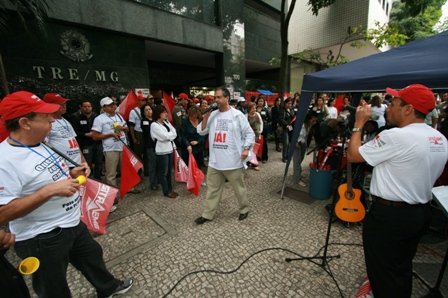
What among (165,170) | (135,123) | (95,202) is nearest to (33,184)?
(95,202)

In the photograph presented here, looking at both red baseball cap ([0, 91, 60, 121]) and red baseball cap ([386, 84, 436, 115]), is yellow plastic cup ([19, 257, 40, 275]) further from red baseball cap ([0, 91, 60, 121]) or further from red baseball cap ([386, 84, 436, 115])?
red baseball cap ([386, 84, 436, 115])

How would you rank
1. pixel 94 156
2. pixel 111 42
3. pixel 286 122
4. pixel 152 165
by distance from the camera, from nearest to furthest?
1. pixel 152 165
2. pixel 94 156
3. pixel 286 122
4. pixel 111 42

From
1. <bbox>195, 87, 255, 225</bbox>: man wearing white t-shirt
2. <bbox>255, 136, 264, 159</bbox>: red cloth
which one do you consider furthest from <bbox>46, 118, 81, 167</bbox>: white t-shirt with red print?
<bbox>255, 136, 264, 159</bbox>: red cloth

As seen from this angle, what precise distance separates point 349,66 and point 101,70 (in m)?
7.23

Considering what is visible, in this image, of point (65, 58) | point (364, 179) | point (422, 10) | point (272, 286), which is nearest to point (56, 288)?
point (272, 286)

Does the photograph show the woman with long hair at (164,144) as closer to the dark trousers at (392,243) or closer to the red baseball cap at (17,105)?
the red baseball cap at (17,105)

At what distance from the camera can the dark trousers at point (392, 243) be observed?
172 centimetres

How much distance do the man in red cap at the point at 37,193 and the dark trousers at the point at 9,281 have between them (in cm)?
14

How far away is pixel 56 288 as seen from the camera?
1.68 meters

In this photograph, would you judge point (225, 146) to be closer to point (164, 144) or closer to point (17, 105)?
point (164, 144)

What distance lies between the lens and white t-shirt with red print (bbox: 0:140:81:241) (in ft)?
4.56

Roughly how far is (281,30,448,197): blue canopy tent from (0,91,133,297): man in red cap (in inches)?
133

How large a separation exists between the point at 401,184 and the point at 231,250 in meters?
2.14

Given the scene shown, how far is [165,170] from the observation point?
15.1 feet
